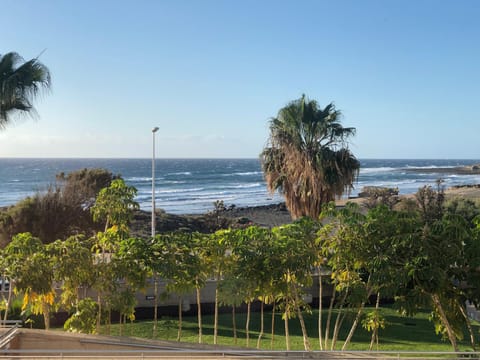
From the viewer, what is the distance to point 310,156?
14188 millimetres

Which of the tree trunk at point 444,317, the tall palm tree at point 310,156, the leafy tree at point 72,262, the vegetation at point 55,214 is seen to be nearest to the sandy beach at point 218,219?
the vegetation at point 55,214

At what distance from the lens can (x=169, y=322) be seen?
11836mm

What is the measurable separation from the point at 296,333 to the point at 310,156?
203 inches

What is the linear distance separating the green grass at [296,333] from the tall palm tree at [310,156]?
343cm

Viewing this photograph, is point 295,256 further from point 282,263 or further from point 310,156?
point 310,156

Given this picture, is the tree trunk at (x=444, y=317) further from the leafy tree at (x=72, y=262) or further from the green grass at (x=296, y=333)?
the leafy tree at (x=72, y=262)

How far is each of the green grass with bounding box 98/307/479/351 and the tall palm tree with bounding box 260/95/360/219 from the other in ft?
11.3

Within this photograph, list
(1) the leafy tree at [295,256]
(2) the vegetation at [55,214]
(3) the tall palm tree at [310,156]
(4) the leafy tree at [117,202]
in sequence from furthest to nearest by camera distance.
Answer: (2) the vegetation at [55,214]
(3) the tall palm tree at [310,156]
(4) the leafy tree at [117,202]
(1) the leafy tree at [295,256]

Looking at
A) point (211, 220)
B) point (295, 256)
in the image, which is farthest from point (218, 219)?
point (295, 256)

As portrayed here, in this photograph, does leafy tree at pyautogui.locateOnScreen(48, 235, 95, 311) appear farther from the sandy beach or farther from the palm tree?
the sandy beach

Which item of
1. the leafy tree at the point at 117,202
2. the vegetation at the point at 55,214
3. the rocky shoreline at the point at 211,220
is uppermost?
the leafy tree at the point at 117,202

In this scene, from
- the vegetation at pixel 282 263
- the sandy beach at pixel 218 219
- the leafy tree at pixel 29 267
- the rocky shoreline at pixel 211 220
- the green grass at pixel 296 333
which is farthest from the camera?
the sandy beach at pixel 218 219

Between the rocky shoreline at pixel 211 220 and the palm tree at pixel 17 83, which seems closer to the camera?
the palm tree at pixel 17 83

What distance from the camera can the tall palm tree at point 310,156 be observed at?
14.0 m
